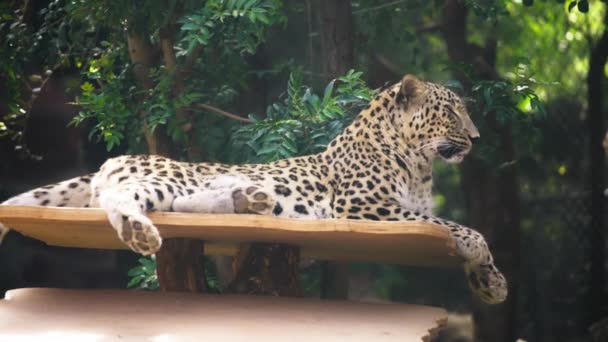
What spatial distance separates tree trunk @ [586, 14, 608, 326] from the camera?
8.96 meters

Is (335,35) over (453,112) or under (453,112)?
over

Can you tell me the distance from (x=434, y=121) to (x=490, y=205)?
3.58 m

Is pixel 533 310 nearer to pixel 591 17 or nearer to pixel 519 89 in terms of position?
pixel 591 17

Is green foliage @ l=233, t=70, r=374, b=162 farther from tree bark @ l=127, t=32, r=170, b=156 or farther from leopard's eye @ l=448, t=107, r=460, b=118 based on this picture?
tree bark @ l=127, t=32, r=170, b=156

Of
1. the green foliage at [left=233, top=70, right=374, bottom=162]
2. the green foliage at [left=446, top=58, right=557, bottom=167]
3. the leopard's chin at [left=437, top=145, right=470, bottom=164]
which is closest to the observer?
the leopard's chin at [left=437, top=145, right=470, bottom=164]

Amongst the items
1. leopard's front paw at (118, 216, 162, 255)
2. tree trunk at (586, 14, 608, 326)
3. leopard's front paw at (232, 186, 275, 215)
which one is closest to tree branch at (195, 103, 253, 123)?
leopard's front paw at (232, 186, 275, 215)

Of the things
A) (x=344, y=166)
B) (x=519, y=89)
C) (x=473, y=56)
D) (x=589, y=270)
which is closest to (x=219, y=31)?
(x=344, y=166)

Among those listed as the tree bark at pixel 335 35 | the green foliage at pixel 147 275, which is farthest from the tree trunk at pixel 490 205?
the green foliage at pixel 147 275

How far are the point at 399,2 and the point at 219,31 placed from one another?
1.73 meters

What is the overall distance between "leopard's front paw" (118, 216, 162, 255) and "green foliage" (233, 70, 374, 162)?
1.82 m

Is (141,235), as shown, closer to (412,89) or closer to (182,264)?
(182,264)

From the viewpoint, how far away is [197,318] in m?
4.86

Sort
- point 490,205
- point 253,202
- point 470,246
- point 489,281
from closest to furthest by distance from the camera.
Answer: point 253,202
point 470,246
point 489,281
point 490,205

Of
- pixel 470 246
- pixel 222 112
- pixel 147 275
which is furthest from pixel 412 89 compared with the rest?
pixel 147 275
